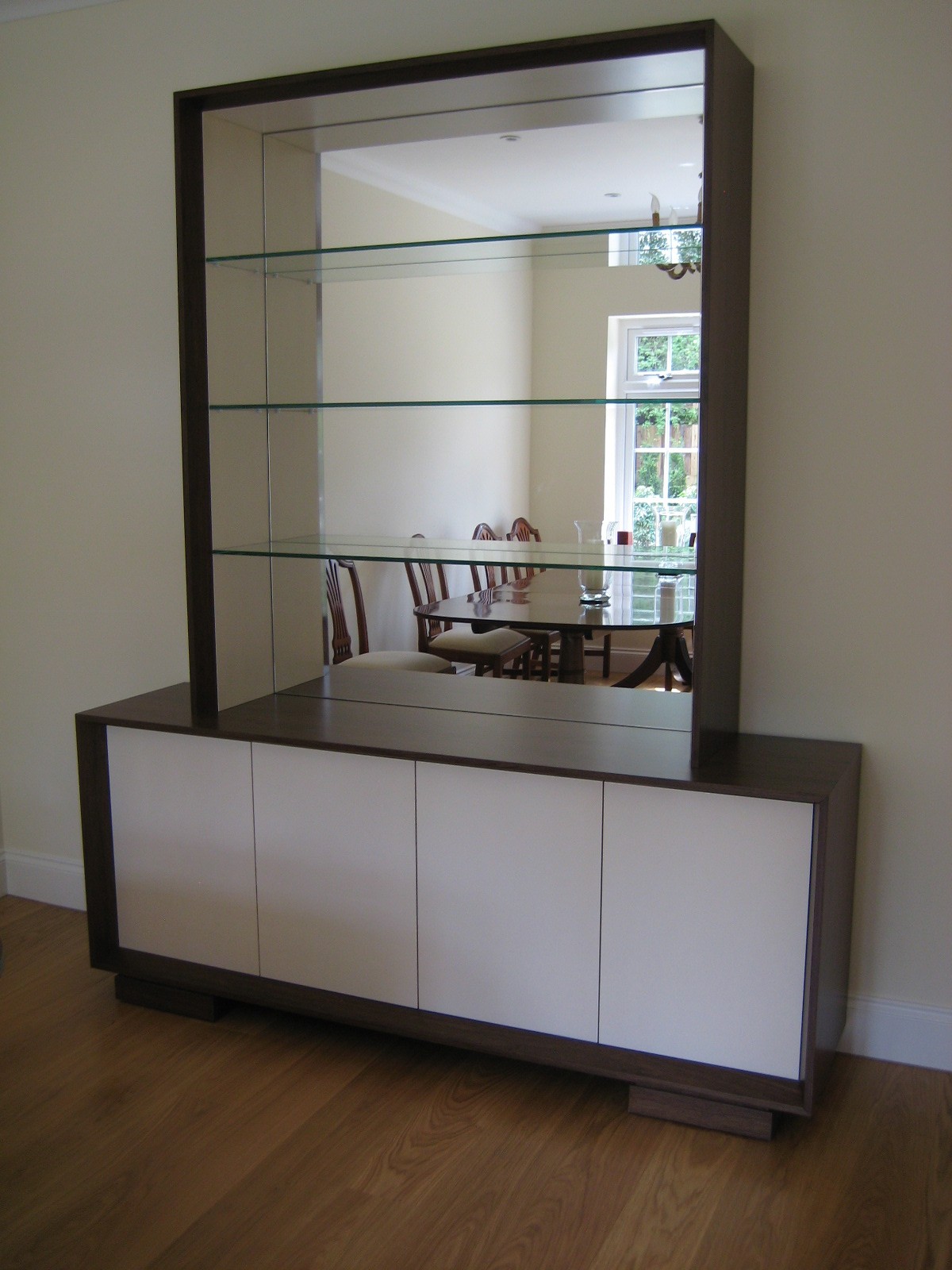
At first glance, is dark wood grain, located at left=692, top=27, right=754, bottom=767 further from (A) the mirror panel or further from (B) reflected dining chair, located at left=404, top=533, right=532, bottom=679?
(B) reflected dining chair, located at left=404, top=533, right=532, bottom=679

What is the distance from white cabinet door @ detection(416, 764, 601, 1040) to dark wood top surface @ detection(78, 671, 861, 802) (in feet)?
0.19

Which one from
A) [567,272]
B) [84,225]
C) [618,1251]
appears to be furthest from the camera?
[84,225]

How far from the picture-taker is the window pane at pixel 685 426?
2264 millimetres

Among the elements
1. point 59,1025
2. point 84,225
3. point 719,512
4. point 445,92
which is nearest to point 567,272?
point 445,92

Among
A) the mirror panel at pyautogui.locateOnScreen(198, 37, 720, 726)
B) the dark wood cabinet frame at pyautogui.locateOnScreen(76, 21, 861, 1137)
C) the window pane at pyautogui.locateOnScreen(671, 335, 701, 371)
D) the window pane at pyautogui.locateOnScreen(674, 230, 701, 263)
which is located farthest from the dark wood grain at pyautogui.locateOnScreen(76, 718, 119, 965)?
the window pane at pyautogui.locateOnScreen(674, 230, 701, 263)

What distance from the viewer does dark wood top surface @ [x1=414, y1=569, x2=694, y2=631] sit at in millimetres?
2367

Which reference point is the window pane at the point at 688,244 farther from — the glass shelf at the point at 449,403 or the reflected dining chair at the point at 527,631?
the reflected dining chair at the point at 527,631

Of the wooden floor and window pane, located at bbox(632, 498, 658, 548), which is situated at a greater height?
window pane, located at bbox(632, 498, 658, 548)

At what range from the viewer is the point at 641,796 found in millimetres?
2172

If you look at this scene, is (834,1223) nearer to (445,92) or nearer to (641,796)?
(641,796)

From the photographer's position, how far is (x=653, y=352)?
2.33 m

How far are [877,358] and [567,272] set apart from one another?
2.20 feet

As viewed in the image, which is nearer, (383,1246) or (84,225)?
(383,1246)

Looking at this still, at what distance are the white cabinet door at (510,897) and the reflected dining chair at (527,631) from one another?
1.38 ft
